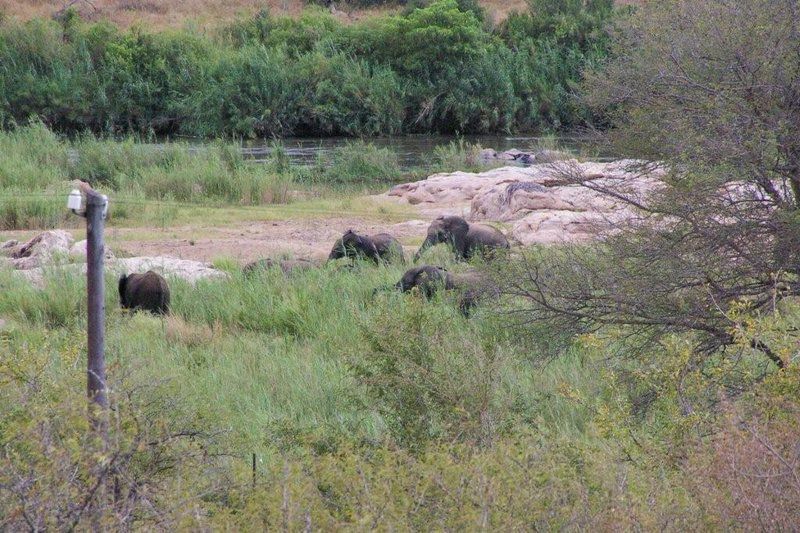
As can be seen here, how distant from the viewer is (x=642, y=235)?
6.60m

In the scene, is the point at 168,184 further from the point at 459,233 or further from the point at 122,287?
the point at 122,287

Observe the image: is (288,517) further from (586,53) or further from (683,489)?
(586,53)

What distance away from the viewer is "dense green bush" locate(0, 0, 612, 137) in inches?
1614

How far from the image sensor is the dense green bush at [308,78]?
41000 millimetres

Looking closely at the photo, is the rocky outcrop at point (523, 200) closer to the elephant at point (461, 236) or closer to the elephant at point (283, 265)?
the elephant at point (461, 236)

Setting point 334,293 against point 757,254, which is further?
point 334,293

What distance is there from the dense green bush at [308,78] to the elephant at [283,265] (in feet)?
93.7

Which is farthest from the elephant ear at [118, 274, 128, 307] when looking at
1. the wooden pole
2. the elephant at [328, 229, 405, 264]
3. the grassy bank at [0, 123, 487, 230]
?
the grassy bank at [0, 123, 487, 230]

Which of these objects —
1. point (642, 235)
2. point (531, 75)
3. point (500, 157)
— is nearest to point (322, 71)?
point (531, 75)

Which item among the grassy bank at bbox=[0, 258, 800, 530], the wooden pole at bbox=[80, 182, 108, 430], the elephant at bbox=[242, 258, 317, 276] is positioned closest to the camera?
the grassy bank at bbox=[0, 258, 800, 530]

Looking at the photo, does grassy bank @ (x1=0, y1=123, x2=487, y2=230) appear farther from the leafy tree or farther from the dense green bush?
the dense green bush

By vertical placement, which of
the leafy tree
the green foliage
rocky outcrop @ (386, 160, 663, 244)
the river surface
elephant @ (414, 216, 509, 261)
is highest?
the leafy tree

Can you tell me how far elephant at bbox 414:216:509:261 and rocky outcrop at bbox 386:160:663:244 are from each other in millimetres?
786

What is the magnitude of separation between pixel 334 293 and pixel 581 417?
4.10 m
